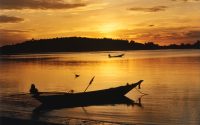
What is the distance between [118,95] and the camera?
7516 millimetres

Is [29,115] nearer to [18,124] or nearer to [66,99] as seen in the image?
[66,99]

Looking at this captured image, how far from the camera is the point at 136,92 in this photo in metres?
9.28

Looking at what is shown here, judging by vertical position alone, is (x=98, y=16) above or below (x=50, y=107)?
above

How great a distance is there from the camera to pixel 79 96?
22.1ft

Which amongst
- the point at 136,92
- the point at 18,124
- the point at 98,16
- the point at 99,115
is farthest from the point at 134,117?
the point at 98,16

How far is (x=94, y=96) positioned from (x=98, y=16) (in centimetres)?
591

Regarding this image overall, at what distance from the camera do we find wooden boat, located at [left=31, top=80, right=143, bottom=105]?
646cm

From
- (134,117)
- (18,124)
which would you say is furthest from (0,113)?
(134,117)

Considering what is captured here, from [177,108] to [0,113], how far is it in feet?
10.2

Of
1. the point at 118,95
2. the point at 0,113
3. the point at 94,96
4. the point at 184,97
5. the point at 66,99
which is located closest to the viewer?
the point at 0,113

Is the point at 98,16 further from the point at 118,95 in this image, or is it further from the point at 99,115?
the point at 99,115

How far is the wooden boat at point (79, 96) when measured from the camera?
21.2ft

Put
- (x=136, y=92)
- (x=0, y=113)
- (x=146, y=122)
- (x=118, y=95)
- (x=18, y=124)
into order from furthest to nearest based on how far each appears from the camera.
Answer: (x=136, y=92)
(x=118, y=95)
(x=0, y=113)
(x=146, y=122)
(x=18, y=124)

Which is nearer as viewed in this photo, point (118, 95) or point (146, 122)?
point (146, 122)
